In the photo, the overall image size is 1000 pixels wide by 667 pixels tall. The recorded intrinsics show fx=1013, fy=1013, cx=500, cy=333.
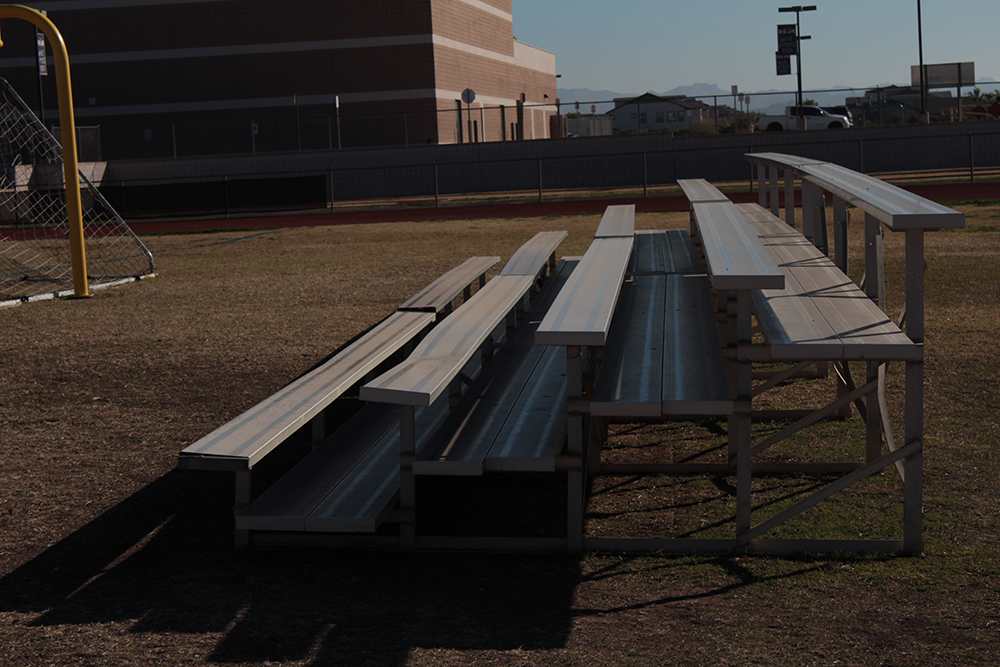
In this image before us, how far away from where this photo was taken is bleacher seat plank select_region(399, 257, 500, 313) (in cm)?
693

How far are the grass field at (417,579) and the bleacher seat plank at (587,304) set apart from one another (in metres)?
1.01

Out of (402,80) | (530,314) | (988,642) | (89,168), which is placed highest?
(402,80)

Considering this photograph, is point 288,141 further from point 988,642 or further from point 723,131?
point 988,642

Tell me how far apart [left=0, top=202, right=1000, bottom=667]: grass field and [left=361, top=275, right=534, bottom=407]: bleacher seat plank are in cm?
81

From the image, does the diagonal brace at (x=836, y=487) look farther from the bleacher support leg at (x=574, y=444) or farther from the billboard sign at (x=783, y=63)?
the billboard sign at (x=783, y=63)

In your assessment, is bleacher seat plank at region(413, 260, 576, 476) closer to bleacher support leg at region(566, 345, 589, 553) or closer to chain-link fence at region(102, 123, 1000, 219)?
bleacher support leg at region(566, 345, 589, 553)

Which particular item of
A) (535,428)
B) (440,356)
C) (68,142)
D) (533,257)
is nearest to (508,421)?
(535,428)

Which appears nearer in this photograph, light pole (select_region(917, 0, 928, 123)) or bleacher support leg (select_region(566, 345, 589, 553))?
bleacher support leg (select_region(566, 345, 589, 553))

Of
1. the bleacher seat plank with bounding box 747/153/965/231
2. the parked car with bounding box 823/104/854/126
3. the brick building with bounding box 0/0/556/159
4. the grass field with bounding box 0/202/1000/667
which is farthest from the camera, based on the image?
the parked car with bounding box 823/104/854/126

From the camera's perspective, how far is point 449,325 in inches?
209

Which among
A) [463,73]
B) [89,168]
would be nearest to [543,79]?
[463,73]

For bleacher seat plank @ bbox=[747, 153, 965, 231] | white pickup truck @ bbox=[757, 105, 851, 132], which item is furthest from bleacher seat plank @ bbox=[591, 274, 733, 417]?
white pickup truck @ bbox=[757, 105, 851, 132]

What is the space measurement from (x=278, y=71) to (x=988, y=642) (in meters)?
48.1

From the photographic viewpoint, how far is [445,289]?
759 centimetres
